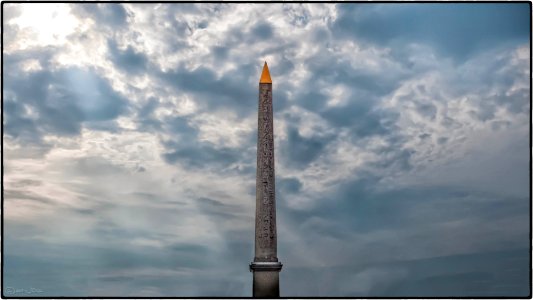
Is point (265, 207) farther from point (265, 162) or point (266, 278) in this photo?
point (266, 278)

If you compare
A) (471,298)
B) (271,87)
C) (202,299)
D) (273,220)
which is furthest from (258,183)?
(471,298)

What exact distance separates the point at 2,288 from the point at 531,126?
12613 millimetres

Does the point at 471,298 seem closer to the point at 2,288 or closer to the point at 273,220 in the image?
the point at 273,220

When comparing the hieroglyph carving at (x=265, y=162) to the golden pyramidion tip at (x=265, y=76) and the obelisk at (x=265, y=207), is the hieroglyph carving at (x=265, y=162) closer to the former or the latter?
the obelisk at (x=265, y=207)

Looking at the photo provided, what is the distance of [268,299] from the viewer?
905 inches

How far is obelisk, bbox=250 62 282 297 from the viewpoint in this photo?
23844 millimetres

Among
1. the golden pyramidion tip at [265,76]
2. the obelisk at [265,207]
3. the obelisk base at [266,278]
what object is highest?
the golden pyramidion tip at [265,76]

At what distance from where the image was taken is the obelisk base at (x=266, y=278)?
78.0 ft

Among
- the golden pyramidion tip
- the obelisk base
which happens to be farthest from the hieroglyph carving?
the obelisk base

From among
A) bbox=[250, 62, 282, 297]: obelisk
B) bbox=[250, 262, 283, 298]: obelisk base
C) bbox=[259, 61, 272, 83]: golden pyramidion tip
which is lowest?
bbox=[250, 262, 283, 298]: obelisk base

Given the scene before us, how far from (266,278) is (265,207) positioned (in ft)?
6.55

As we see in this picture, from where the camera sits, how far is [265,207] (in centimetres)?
2427

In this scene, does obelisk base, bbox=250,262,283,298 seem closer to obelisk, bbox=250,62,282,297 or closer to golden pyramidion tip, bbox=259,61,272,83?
obelisk, bbox=250,62,282,297

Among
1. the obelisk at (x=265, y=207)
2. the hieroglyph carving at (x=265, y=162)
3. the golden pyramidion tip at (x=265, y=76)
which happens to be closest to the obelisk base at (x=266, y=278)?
the obelisk at (x=265, y=207)
